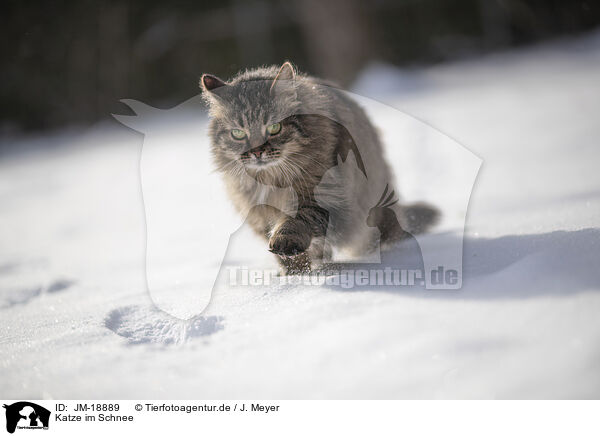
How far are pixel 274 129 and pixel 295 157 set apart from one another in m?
0.13

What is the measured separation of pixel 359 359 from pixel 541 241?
30.4 inches

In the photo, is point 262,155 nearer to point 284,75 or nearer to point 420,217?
point 284,75

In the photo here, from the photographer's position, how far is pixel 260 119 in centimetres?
164

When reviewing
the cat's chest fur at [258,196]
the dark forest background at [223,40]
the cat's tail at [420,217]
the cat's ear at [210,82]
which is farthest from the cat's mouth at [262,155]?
the dark forest background at [223,40]

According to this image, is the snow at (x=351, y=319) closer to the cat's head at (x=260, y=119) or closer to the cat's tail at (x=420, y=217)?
the cat's tail at (x=420, y=217)

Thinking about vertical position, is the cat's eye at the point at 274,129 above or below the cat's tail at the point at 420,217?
above

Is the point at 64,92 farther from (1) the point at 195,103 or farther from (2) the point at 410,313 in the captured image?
(2) the point at 410,313

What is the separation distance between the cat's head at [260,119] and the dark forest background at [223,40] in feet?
15.3

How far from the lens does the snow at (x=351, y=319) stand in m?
0.93

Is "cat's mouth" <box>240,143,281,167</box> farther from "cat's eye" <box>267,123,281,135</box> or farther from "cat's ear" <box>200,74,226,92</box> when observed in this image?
"cat's ear" <box>200,74,226,92</box>

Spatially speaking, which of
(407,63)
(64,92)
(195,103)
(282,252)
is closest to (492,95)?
(407,63)
